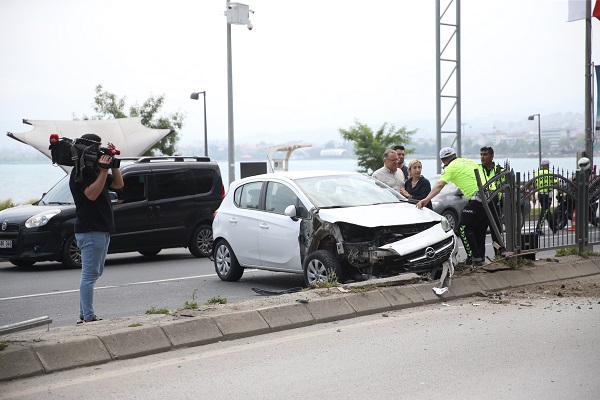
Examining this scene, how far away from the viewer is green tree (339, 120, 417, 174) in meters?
55.5

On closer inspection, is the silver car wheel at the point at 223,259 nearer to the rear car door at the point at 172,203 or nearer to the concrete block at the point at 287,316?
the rear car door at the point at 172,203

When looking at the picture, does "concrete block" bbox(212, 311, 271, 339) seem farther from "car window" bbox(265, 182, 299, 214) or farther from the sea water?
the sea water

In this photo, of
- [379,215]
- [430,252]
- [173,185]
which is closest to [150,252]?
[173,185]

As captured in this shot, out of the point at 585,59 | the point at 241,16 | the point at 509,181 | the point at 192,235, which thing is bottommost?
the point at 192,235

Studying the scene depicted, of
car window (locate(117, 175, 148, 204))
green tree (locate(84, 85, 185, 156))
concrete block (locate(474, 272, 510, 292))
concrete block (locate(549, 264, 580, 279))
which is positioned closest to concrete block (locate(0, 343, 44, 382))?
concrete block (locate(474, 272, 510, 292))

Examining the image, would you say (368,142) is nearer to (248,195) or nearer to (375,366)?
(248,195)

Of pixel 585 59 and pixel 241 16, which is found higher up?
pixel 241 16

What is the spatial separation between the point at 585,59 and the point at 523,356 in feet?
40.0

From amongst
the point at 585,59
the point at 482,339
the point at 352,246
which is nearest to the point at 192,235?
the point at 352,246

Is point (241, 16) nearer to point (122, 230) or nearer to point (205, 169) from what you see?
point (205, 169)

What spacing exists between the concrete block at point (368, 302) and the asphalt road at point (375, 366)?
0.84ft

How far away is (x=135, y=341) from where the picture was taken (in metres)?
6.98

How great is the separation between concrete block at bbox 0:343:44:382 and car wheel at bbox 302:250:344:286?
4.08 m

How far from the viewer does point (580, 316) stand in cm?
855
